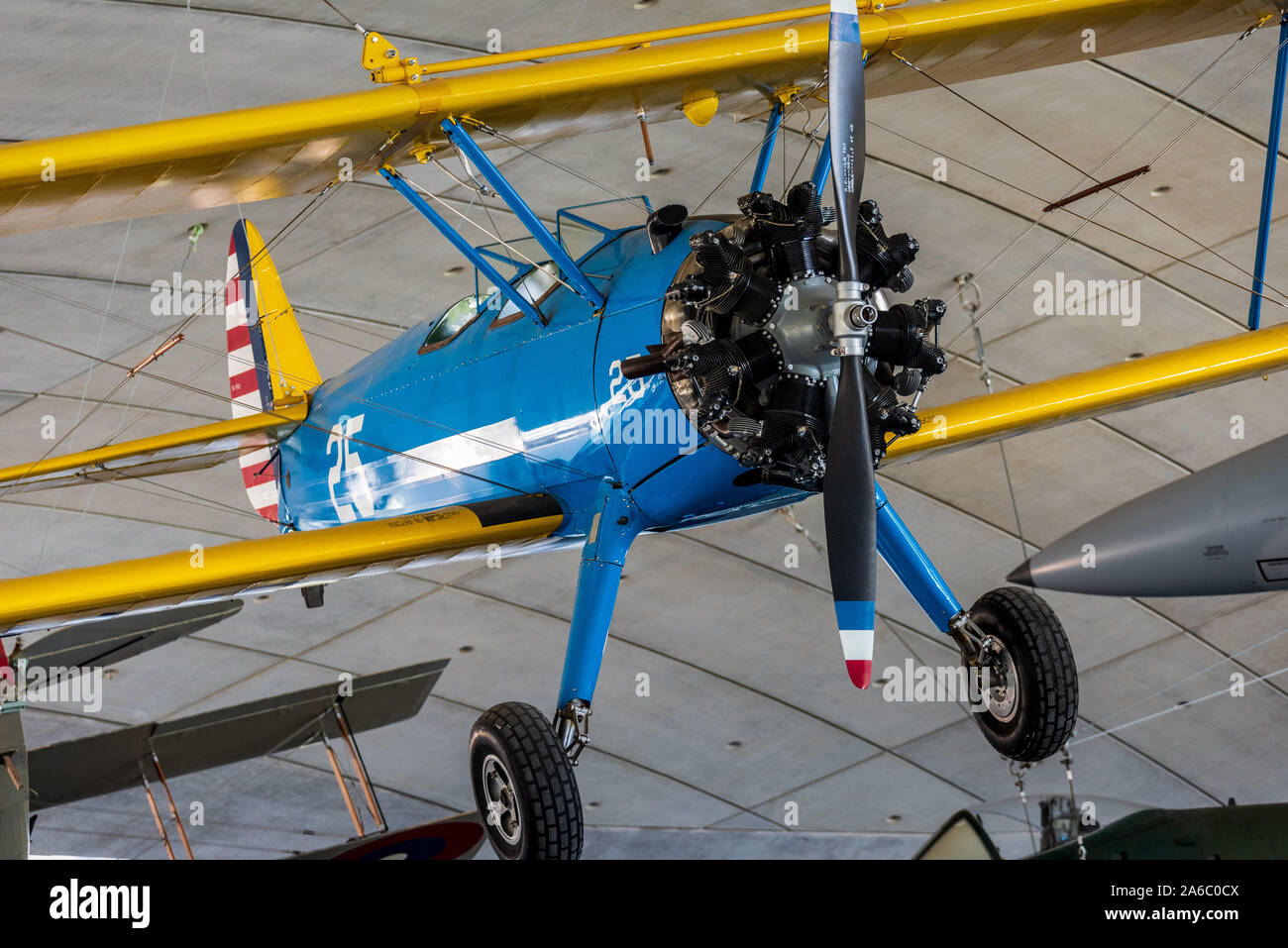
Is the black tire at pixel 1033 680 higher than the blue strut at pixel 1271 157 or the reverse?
the reverse

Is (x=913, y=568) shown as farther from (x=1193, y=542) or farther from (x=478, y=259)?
(x=478, y=259)

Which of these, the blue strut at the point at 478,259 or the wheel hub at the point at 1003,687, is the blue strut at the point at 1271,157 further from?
the blue strut at the point at 478,259

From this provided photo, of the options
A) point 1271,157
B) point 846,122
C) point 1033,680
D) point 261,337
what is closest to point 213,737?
point 261,337

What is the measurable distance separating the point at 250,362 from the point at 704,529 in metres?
6.59

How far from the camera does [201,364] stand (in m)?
13.5

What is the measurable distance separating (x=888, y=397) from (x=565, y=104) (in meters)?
2.29

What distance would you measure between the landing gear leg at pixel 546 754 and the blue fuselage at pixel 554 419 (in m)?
0.48

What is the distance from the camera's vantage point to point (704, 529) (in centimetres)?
1590

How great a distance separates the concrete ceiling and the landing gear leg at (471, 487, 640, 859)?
3235 millimetres

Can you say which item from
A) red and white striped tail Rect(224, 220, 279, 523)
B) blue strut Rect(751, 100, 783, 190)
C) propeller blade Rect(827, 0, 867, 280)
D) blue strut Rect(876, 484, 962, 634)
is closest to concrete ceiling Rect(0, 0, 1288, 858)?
red and white striped tail Rect(224, 220, 279, 523)

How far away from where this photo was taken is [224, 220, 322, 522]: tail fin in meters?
10.6

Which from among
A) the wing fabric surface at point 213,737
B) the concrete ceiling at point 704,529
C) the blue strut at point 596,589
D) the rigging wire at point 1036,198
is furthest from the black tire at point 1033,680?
the rigging wire at point 1036,198

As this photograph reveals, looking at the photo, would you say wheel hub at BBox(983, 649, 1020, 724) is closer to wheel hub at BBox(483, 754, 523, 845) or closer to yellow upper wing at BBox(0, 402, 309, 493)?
wheel hub at BBox(483, 754, 523, 845)

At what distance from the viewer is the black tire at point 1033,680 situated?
6.39 meters
